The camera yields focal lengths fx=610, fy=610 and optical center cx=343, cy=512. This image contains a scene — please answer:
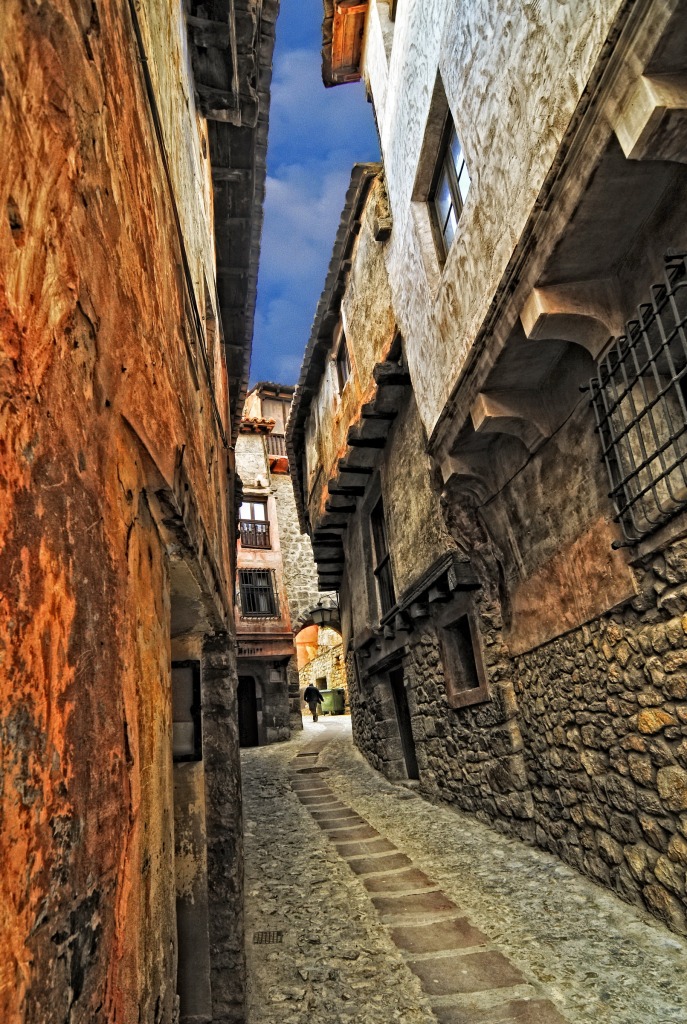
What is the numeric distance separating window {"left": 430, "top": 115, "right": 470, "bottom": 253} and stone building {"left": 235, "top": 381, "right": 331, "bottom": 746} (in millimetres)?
14225

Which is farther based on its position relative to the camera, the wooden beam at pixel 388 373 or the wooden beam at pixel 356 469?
the wooden beam at pixel 356 469

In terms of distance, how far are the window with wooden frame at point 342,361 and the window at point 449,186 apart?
406 cm

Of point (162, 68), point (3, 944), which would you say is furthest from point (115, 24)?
point (3, 944)

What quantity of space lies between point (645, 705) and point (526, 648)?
1.86 metres

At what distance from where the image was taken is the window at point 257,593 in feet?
62.5

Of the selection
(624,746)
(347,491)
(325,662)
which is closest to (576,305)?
(624,746)

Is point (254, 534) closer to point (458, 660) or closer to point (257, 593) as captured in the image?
point (257, 593)

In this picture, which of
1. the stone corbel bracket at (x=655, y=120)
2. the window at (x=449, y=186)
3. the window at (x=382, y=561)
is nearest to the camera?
the stone corbel bracket at (x=655, y=120)

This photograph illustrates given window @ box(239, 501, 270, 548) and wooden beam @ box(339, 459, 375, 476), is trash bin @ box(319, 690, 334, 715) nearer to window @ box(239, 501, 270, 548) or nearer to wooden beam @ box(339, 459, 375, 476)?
window @ box(239, 501, 270, 548)

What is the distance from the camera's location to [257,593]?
63.8 feet

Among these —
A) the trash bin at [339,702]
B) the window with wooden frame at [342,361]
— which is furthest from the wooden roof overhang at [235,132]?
the trash bin at [339,702]

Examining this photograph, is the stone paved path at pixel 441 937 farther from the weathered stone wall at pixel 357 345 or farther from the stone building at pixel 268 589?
the stone building at pixel 268 589

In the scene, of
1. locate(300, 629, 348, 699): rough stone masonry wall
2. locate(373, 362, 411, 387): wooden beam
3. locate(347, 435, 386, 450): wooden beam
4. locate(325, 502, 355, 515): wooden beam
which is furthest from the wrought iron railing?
locate(373, 362, 411, 387): wooden beam

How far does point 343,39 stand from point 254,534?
47.2 feet
